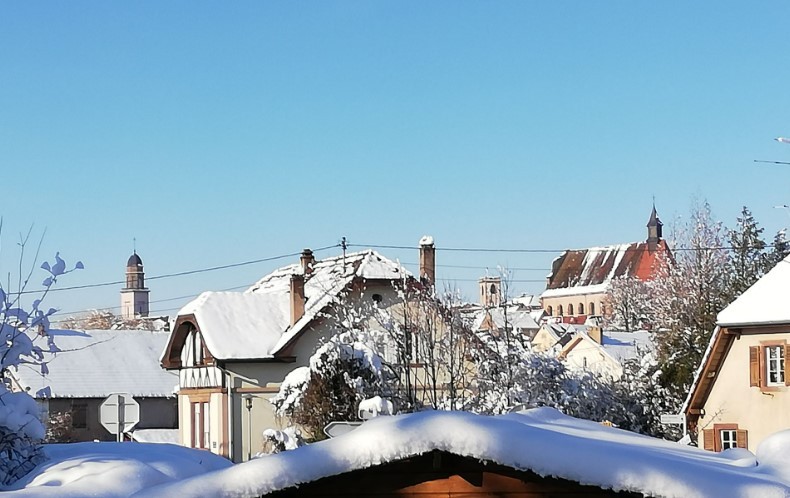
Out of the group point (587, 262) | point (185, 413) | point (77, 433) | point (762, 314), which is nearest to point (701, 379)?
point (762, 314)

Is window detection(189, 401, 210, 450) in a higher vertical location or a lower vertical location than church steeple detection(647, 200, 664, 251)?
lower

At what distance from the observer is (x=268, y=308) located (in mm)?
49500

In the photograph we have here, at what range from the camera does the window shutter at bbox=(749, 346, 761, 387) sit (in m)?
36.2

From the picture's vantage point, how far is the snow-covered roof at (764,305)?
35500 mm

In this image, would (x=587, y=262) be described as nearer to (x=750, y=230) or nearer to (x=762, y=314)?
(x=750, y=230)

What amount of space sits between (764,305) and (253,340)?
1899 cm

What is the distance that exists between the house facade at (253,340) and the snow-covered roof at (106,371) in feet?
41.0

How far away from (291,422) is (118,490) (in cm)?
2368

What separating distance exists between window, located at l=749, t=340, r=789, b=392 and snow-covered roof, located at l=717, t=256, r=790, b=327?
870 millimetres

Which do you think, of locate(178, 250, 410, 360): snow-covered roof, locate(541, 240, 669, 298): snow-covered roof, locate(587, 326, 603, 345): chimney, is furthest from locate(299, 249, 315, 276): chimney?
locate(541, 240, 669, 298): snow-covered roof

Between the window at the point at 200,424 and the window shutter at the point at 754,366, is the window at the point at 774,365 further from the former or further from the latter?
the window at the point at 200,424

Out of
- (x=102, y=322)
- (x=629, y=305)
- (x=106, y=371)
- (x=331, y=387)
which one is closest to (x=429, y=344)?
(x=331, y=387)

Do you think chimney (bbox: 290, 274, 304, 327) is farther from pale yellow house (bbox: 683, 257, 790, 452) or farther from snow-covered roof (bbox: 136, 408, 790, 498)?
snow-covered roof (bbox: 136, 408, 790, 498)

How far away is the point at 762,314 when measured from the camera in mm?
35719
